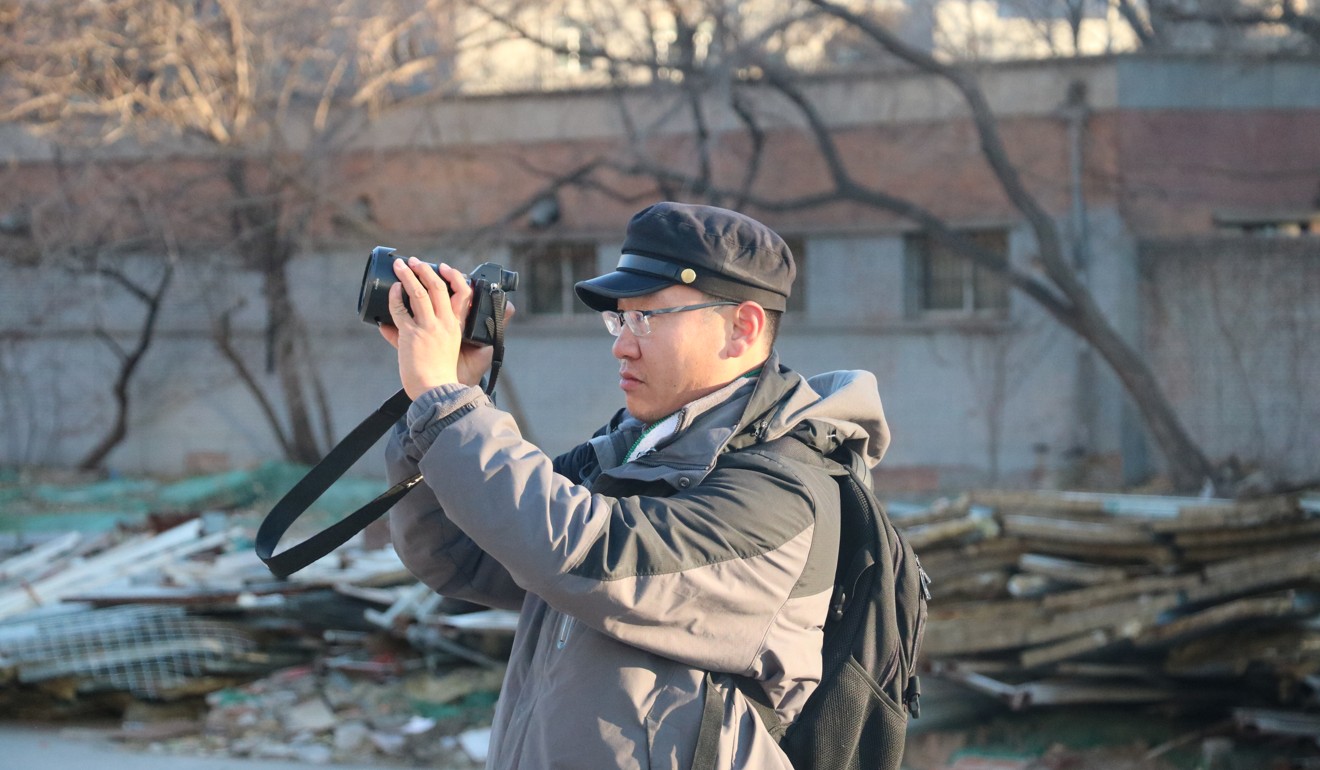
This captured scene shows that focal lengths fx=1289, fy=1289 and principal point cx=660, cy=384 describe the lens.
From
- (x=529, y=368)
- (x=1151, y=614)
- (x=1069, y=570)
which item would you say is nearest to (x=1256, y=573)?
(x=1151, y=614)

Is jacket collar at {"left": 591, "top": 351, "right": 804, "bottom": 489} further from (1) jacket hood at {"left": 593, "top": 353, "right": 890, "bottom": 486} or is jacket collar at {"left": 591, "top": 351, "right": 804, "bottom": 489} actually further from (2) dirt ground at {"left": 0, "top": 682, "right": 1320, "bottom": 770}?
(2) dirt ground at {"left": 0, "top": 682, "right": 1320, "bottom": 770}

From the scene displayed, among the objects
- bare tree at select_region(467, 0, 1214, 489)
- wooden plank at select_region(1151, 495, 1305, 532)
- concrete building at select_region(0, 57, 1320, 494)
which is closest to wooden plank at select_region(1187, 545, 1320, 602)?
wooden plank at select_region(1151, 495, 1305, 532)

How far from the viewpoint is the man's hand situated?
1.97 m

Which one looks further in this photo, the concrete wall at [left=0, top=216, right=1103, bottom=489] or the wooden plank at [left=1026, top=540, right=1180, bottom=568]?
the concrete wall at [left=0, top=216, right=1103, bottom=489]

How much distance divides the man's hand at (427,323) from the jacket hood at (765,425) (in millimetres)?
318

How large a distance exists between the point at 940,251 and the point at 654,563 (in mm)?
12872

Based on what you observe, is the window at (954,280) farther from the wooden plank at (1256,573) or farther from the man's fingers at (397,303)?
the man's fingers at (397,303)

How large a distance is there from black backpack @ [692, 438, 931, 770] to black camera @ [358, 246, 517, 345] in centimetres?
50

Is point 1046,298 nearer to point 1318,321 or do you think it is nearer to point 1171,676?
point 1318,321

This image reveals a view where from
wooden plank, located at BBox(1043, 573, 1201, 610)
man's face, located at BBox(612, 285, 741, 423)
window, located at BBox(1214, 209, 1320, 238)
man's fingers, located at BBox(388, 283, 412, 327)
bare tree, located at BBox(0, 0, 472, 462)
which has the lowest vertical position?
wooden plank, located at BBox(1043, 573, 1201, 610)

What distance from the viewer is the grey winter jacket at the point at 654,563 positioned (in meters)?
1.81

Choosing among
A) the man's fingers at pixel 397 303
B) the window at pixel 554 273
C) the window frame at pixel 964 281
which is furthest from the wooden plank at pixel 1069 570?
the window at pixel 554 273

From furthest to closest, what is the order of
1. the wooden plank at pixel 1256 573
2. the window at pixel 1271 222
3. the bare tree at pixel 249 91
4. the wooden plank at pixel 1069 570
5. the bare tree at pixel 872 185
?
1. the window at pixel 1271 222
2. the bare tree at pixel 872 185
3. the bare tree at pixel 249 91
4. the wooden plank at pixel 1069 570
5. the wooden plank at pixel 1256 573

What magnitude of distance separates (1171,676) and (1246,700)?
0.33m
